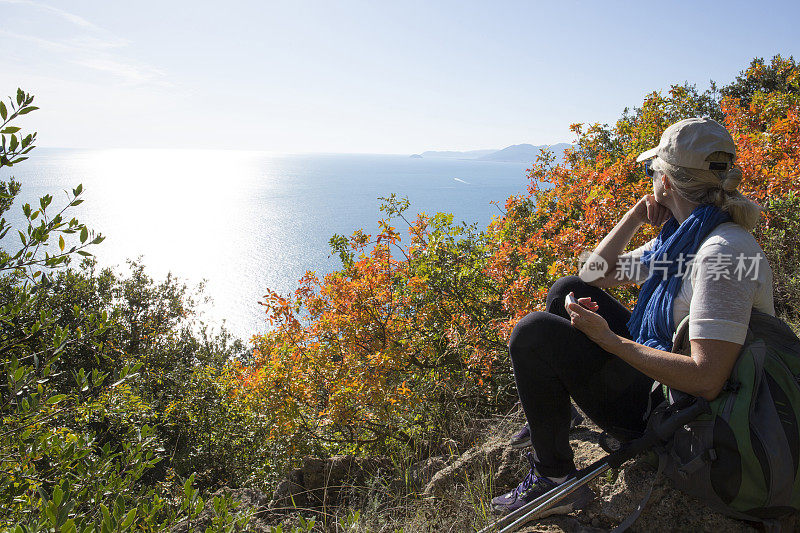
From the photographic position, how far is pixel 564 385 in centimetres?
193

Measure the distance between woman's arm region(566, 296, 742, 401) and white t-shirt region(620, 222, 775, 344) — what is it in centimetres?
4

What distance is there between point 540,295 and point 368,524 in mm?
2204

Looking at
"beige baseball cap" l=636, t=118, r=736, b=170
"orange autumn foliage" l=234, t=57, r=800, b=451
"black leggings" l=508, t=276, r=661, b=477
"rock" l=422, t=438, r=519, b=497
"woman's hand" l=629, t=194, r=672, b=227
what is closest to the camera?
"beige baseball cap" l=636, t=118, r=736, b=170

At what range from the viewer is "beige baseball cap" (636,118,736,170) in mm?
1712

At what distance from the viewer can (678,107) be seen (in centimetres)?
656

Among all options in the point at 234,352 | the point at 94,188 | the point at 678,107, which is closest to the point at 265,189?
the point at 94,188

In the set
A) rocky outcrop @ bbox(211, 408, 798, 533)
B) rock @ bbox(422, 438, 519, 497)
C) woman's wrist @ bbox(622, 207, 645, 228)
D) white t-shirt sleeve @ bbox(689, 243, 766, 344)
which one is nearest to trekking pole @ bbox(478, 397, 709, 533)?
rocky outcrop @ bbox(211, 408, 798, 533)

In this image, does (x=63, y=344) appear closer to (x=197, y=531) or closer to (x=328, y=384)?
(x=197, y=531)

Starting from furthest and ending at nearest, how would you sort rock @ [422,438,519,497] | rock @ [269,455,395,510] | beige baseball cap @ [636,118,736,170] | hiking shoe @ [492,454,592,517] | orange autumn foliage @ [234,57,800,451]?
orange autumn foliage @ [234,57,800,451] → rock @ [269,455,395,510] → rock @ [422,438,519,497] → hiking shoe @ [492,454,592,517] → beige baseball cap @ [636,118,736,170]

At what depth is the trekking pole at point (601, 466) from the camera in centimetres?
160

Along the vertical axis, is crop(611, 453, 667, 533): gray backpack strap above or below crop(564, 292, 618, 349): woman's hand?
below

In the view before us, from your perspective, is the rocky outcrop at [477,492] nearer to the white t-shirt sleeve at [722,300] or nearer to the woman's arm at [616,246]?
the white t-shirt sleeve at [722,300]

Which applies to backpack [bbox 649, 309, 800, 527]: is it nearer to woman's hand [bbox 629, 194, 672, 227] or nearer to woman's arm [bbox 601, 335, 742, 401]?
woman's arm [bbox 601, 335, 742, 401]

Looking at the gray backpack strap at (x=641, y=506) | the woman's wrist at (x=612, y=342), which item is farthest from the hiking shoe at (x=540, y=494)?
the woman's wrist at (x=612, y=342)
